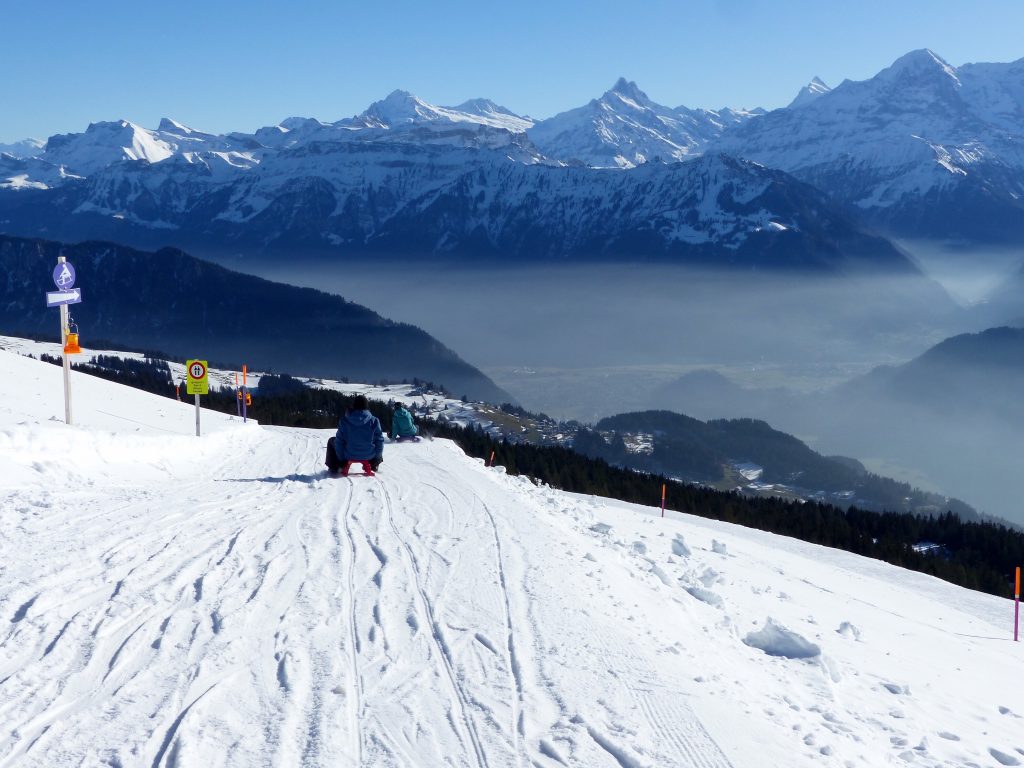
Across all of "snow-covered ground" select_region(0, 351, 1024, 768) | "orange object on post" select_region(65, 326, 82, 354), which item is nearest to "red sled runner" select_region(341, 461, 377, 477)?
"snow-covered ground" select_region(0, 351, 1024, 768)

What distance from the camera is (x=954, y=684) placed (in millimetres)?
11023

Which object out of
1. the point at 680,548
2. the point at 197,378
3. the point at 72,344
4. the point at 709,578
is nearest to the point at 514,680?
the point at 709,578

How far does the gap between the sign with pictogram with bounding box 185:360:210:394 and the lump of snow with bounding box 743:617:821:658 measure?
22291 millimetres

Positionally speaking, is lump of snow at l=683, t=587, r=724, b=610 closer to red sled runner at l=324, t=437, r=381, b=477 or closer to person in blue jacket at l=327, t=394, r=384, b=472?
person in blue jacket at l=327, t=394, r=384, b=472

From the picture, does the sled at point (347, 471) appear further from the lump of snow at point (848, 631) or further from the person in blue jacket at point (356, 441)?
the lump of snow at point (848, 631)

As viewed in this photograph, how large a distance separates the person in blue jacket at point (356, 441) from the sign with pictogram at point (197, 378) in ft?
A: 37.1

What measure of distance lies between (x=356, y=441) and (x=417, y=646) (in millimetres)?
11121

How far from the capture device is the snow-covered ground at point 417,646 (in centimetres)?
612

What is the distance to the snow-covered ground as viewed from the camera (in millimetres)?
6125

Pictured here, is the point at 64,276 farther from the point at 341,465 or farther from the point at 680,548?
the point at 680,548

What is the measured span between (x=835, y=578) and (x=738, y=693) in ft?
44.9

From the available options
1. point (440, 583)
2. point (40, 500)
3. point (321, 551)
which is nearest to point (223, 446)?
point (40, 500)

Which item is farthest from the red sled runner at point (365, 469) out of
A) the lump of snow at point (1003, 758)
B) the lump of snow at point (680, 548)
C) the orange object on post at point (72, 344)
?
the lump of snow at point (1003, 758)

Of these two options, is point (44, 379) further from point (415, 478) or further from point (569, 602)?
point (569, 602)
